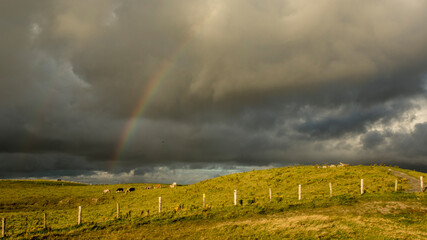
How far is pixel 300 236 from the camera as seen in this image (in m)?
22.8

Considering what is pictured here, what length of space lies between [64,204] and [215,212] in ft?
183

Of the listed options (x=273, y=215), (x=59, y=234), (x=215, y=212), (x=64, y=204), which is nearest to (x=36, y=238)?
(x=59, y=234)

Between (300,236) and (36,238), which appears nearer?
(300,236)

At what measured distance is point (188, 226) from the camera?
28406mm

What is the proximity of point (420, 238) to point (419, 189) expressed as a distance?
24879mm

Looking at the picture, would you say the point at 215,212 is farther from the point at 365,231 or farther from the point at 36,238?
the point at 36,238

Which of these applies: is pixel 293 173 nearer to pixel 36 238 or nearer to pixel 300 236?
pixel 300 236

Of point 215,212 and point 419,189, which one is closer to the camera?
point 215,212

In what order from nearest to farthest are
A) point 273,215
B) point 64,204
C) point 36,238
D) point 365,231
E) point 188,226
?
point 365,231
point 36,238
point 188,226
point 273,215
point 64,204

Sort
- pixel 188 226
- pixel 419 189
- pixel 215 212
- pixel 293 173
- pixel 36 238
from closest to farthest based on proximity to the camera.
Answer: pixel 36 238 → pixel 188 226 → pixel 215 212 → pixel 419 189 → pixel 293 173

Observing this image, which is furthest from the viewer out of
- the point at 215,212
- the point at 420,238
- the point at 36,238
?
the point at 215,212

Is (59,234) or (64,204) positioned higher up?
(59,234)

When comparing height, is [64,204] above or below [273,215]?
Result: below

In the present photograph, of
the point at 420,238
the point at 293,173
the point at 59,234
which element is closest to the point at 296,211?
the point at 420,238
